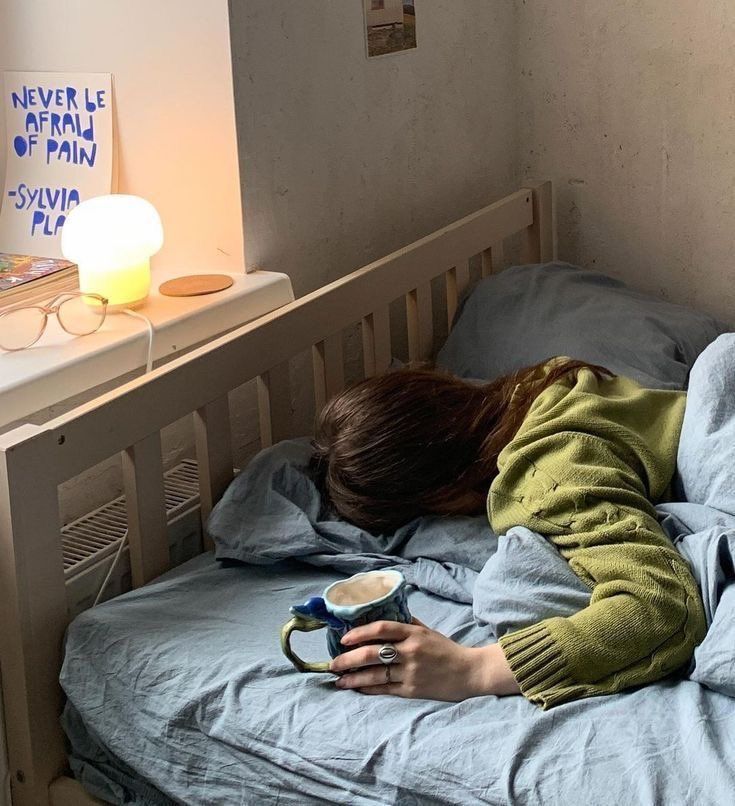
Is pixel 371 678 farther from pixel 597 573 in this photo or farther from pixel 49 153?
pixel 49 153

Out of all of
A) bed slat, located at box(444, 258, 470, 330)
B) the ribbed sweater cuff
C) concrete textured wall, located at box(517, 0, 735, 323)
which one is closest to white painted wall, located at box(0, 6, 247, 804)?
bed slat, located at box(444, 258, 470, 330)

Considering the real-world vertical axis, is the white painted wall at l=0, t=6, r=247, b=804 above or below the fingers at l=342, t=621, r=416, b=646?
above

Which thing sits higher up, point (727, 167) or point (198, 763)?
point (727, 167)

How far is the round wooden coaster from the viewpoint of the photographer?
60.4 inches

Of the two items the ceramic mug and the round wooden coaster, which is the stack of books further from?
the ceramic mug

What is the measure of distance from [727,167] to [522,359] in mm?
541

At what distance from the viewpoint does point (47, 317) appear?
55.5 inches

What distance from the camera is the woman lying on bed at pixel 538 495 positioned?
41.9 inches

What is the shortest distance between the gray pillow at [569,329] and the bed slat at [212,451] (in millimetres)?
476

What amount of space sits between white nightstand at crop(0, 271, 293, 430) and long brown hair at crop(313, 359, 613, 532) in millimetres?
230

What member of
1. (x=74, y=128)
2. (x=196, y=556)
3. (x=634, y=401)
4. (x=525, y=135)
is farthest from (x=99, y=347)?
(x=525, y=135)

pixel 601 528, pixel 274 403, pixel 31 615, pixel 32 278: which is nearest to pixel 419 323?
pixel 274 403

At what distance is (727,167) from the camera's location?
6.44 feet

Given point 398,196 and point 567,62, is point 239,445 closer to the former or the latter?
point 398,196
